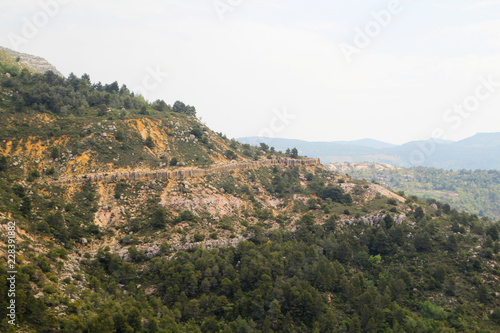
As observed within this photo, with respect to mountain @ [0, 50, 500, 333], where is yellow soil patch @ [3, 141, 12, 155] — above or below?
above

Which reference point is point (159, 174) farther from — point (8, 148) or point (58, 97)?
point (58, 97)

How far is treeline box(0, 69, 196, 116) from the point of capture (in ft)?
267

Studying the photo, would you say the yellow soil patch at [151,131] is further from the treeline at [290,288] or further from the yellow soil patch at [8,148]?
the treeline at [290,288]

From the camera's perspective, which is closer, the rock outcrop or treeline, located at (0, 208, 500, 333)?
treeline, located at (0, 208, 500, 333)

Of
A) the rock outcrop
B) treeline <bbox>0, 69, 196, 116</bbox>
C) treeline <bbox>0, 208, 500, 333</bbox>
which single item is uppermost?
treeline <bbox>0, 69, 196, 116</bbox>

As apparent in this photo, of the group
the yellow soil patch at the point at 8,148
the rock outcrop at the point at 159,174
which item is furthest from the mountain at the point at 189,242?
the rock outcrop at the point at 159,174

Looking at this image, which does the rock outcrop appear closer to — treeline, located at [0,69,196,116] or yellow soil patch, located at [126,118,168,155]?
yellow soil patch, located at [126,118,168,155]

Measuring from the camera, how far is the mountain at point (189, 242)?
4503cm

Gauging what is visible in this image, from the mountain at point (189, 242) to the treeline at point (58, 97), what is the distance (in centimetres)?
47

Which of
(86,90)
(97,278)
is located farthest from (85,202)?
(86,90)

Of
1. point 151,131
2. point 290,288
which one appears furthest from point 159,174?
point 290,288

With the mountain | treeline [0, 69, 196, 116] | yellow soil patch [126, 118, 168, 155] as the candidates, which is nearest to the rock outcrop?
the mountain

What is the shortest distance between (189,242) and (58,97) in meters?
56.2

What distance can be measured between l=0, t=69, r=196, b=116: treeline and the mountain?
1.54 ft
